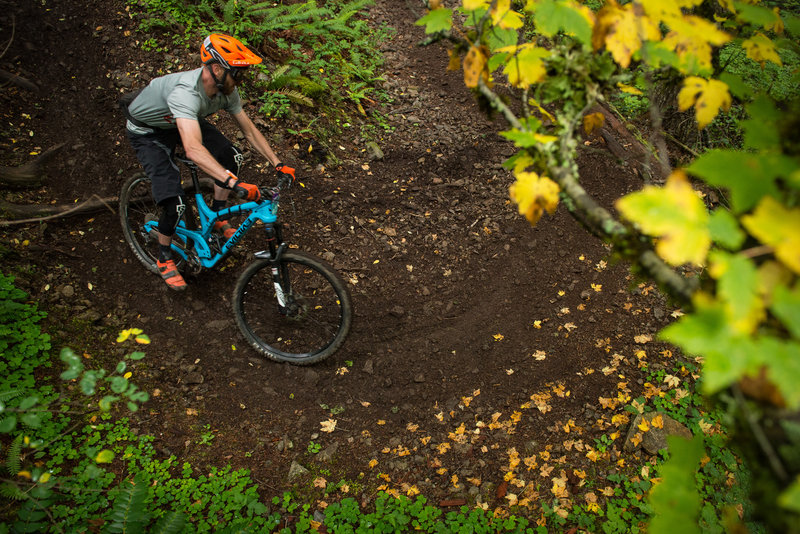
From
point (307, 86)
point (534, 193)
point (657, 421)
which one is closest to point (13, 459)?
point (534, 193)

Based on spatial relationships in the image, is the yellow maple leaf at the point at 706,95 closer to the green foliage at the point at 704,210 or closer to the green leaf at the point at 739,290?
the green foliage at the point at 704,210

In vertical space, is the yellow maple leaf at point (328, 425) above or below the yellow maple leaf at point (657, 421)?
below

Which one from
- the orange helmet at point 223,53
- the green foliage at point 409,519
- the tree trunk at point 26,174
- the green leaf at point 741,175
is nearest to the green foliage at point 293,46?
the tree trunk at point 26,174

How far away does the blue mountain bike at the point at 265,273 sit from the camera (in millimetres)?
4594

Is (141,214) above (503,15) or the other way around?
the other way around

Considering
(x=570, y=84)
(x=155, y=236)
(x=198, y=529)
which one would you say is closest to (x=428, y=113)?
(x=155, y=236)

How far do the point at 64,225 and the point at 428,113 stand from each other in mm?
6593

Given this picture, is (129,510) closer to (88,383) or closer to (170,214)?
(88,383)

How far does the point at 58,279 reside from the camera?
5.15 metres

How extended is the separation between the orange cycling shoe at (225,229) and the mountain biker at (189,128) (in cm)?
2

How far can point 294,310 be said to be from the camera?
4.98 meters

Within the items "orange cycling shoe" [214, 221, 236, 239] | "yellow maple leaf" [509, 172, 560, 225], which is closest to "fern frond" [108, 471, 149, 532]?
"orange cycling shoe" [214, 221, 236, 239]

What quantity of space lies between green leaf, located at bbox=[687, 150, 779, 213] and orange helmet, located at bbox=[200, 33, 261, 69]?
413 centimetres

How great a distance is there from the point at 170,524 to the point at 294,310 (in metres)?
2.32
